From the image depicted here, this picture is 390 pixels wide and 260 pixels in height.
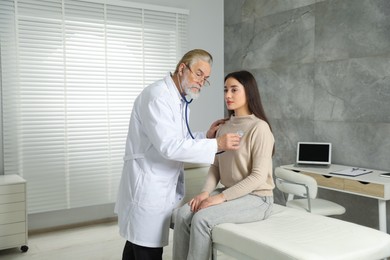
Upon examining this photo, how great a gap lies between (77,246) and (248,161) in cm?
201

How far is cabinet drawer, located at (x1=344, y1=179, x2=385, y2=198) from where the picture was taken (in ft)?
9.52

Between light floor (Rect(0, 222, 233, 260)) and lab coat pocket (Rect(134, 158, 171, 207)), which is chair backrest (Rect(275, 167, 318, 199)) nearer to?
light floor (Rect(0, 222, 233, 260))

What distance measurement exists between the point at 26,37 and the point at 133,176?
2220 mm

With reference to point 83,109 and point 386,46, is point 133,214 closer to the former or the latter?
point 83,109

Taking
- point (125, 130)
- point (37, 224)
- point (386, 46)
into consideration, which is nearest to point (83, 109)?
point (125, 130)

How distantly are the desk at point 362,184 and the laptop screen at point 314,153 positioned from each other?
20cm

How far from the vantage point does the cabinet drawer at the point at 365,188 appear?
2.90m

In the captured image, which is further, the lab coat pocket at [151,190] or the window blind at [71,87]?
the window blind at [71,87]

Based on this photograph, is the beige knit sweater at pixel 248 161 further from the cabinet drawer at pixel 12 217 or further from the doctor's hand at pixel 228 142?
the cabinet drawer at pixel 12 217

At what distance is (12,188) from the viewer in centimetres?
324

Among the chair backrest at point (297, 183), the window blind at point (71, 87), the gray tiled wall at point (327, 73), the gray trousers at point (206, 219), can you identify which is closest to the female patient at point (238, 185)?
the gray trousers at point (206, 219)

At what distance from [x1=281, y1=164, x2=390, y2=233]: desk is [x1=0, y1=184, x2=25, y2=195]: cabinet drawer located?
91.1 inches

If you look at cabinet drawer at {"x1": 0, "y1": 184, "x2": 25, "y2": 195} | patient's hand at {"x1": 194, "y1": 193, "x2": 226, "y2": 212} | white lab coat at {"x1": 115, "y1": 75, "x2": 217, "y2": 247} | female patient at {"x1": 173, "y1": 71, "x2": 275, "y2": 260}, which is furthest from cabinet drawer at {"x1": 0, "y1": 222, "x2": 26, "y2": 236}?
patient's hand at {"x1": 194, "y1": 193, "x2": 226, "y2": 212}

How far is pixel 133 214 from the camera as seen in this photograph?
208 cm
